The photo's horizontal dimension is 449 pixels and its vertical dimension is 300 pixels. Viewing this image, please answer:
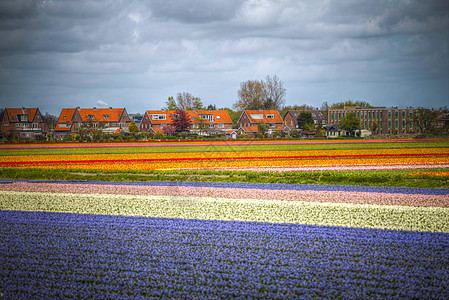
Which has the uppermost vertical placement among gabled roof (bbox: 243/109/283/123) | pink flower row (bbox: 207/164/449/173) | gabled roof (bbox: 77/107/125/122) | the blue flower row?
gabled roof (bbox: 77/107/125/122)

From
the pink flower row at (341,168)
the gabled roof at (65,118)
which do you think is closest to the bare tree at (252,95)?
the gabled roof at (65,118)

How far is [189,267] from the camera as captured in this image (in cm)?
984

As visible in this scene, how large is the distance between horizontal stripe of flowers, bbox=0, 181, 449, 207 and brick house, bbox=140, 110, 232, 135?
3316 inches

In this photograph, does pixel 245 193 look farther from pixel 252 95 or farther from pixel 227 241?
pixel 252 95

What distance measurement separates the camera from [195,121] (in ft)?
353

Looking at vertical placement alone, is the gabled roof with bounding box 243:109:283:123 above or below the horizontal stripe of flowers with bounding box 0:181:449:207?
above

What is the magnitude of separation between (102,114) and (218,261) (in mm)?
118479

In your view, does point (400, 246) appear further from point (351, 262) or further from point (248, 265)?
point (248, 265)

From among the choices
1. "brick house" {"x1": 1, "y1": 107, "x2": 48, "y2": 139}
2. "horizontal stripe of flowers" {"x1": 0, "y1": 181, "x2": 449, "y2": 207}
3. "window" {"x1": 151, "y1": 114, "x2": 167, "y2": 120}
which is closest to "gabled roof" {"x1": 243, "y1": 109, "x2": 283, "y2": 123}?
"window" {"x1": 151, "y1": 114, "x2": 167, "y2": 120}

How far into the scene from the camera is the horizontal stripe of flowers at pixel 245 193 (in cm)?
1711

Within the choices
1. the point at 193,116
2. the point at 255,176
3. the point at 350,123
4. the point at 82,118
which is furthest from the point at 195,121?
the point at 255,176

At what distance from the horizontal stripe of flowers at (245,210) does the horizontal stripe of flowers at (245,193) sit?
2.99 feet

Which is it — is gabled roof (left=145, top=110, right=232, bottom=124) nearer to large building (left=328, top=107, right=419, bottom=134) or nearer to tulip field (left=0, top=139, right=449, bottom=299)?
large building (left=328, top=107, right=419, bottom=134)

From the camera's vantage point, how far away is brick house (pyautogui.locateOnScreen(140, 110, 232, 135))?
108 metres
